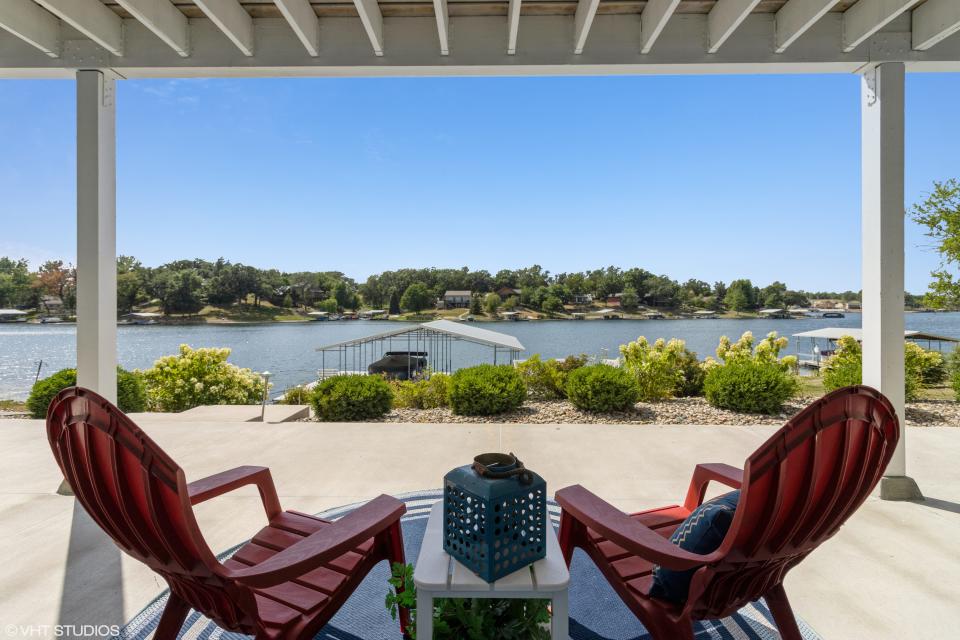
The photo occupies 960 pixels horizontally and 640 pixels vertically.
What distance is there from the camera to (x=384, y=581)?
73.3 inches

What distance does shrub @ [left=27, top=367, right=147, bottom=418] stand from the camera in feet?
16.1

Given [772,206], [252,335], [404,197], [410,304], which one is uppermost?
[404,197]

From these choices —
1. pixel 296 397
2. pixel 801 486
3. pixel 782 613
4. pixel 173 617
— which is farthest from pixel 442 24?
pixel 296 397

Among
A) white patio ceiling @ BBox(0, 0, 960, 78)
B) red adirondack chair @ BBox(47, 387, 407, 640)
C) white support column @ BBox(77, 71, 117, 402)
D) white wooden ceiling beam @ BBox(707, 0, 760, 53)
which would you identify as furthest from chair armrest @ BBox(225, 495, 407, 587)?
white wooden ceiling beam @ BBox(707, 0, 760, 53)

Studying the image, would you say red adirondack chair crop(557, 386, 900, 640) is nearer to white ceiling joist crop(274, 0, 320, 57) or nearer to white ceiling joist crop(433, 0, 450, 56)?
white ceiling joist crop(433, 0, 450, 56)

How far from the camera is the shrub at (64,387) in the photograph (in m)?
4.91

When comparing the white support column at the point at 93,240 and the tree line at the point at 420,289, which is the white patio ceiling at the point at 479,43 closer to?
the white support column at the point at 93,240

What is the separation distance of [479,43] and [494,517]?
266 centimetres

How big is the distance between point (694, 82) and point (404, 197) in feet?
66.6

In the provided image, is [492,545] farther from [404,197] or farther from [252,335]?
[404,197]

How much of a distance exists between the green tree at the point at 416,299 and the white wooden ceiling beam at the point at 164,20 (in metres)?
25.2

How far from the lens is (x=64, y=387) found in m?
4.68

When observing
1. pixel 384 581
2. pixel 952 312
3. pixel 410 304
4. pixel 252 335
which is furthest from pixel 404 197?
pixel 384 581

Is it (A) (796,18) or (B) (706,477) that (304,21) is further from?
(B) (706,477)
